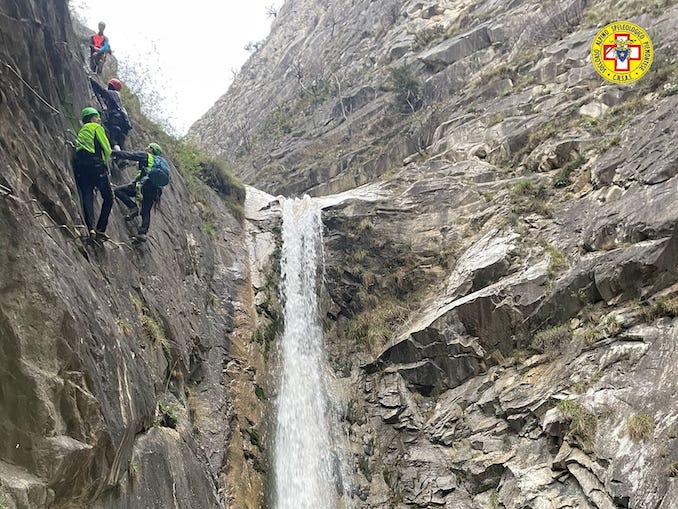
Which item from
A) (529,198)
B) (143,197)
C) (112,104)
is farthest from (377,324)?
(112,104)

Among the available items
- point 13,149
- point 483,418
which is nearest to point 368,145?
point 483,418

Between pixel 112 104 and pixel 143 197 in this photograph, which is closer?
pixel 143 197

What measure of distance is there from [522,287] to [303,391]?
19.9 feet

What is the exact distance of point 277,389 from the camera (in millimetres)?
12977

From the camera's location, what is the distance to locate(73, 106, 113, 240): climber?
7246 mm

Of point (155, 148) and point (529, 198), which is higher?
point (529, 198)

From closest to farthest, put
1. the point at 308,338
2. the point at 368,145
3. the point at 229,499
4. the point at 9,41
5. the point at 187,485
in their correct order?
the point at 9,41 < the point at 187,485 < the point at 229,499 < the point at 308,338 < the point at 368,145

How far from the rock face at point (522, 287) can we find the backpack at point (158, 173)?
7.14 m

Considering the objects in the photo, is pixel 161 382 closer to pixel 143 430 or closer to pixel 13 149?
pixel 143 430

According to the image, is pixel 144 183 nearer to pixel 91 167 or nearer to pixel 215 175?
pixel 91 167

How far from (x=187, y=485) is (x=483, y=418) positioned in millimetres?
6281

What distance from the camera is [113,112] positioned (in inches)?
418

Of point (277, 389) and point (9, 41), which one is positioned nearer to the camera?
point (9, 41)

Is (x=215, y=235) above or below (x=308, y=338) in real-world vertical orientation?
above
